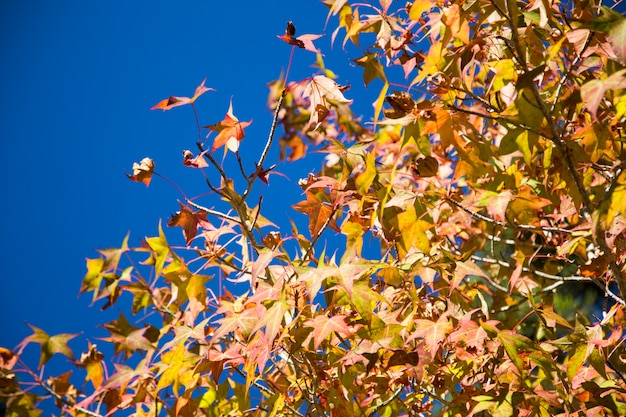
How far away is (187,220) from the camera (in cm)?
79

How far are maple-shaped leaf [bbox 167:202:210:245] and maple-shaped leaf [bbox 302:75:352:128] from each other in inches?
8.0

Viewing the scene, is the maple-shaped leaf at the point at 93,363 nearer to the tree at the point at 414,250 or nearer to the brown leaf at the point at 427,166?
the tree at the point at 414,250

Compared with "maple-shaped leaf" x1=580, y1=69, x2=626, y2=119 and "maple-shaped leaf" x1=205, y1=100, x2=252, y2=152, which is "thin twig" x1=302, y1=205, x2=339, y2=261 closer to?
"maple-shaped leaf" x1=205, y1=100, x2=252, y2=152

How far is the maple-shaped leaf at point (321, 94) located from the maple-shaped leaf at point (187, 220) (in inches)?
8.0

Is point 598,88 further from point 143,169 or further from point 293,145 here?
point 293,145

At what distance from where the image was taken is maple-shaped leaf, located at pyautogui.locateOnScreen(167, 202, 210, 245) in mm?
785

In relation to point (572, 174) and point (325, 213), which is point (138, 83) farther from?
point (572, 174)

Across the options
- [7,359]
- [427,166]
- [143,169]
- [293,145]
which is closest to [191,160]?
[143,169]

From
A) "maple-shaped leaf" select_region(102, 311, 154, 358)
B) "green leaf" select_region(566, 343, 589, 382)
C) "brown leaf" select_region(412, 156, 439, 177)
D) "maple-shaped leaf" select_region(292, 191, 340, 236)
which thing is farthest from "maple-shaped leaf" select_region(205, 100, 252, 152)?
"green leaf" select_region(566, 343, 589, 382)

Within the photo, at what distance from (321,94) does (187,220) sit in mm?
249

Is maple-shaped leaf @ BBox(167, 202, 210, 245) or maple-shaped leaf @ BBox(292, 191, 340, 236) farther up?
maple-shaped leaf @ BBox(167, 202, 210, 245)

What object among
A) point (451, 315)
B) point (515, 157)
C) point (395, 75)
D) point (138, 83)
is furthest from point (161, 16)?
point (451, 315)

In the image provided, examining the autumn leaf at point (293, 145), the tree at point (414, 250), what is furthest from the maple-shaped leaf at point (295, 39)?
the autumn leaf at point (293, 145)

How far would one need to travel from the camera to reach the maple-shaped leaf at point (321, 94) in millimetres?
769
